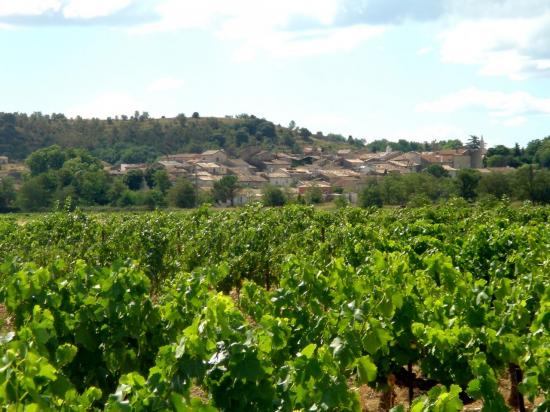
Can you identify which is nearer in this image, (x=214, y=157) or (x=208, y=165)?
(x=208, y=165)

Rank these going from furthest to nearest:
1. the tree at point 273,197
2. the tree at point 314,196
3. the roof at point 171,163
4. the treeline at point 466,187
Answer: the roof at point 171,163, the tree at point 314,196, the tree at point 273,197, the treeline at point 466,187

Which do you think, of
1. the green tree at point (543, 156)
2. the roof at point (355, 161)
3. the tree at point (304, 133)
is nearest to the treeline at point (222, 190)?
the green tree at point (543, 156)

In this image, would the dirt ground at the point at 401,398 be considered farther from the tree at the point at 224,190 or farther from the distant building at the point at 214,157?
the distant building at the point at 214,157

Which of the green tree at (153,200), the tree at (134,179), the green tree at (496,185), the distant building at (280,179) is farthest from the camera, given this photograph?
the distant building at (280,179)

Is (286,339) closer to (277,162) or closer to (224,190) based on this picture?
(224,190)

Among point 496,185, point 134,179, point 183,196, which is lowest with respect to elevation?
point 183,196

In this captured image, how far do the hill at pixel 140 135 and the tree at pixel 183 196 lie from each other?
43822 mm

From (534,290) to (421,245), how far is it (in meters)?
5.37

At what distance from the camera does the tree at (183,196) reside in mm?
63219

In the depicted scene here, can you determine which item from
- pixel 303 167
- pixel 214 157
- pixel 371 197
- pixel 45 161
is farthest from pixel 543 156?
pixel 45 161

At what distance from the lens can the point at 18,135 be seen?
11262 centimetres

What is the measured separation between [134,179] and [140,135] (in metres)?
47.0

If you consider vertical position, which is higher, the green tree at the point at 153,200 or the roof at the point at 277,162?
the roof at the point at 277,162

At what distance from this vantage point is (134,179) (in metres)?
74.8
